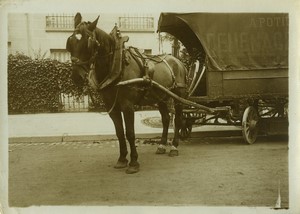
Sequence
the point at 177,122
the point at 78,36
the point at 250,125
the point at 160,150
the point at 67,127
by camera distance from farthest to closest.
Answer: the point at 250,125
the point at 177,122
the point at 160,150
the point at 67,127
the point at 78,36

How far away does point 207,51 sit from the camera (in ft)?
10.5

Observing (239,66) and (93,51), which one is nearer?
(93,51)

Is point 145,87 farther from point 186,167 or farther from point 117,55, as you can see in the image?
point 186,167

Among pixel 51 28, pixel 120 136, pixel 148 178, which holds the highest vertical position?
pixel 51 28

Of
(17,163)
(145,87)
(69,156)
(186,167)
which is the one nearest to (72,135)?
(69,156)

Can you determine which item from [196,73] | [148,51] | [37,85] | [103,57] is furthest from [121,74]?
[196,73]

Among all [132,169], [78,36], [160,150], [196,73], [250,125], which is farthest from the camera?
[196,73]

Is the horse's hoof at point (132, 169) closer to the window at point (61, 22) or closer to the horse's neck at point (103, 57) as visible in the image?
the horse's neck at point (103, 57)

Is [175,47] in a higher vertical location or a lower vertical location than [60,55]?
higher

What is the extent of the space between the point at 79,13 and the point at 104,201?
1070mm

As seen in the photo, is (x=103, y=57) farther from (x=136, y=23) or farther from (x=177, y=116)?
(x=177, y=116)

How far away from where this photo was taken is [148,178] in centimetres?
271

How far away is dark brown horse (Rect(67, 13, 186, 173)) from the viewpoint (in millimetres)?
2541

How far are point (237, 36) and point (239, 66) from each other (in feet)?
0.75
